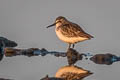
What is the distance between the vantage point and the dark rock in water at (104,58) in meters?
18.0

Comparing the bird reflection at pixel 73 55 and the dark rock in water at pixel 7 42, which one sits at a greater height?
the dark rock in water at pixel 7 42

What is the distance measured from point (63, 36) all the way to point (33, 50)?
175 centimetres

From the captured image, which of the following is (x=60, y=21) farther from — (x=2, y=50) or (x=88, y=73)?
(x=88, y=73)

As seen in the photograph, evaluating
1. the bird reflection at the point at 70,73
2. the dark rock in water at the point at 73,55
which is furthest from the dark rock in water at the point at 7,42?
the bird reflection at the point at 70,73

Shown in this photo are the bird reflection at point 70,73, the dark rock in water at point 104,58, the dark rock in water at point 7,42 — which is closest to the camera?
Answer: the bird reflection at point 70,73

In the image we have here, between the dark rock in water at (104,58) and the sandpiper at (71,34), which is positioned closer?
the dark rock in water at (104,58)

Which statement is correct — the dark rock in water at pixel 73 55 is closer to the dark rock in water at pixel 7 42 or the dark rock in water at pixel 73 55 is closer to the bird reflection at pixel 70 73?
the bird reflection at pixel 70 73

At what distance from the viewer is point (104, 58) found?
1823 centimetres

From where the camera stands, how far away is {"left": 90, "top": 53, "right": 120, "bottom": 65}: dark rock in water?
17984 mm

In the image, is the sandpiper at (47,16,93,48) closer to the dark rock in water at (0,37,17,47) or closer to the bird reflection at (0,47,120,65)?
the bird reflection at (0,47,120,65)

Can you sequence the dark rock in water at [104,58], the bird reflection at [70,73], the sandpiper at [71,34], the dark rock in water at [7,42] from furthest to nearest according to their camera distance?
1. the dark rock in water at [7,42]
2. the sandpiper at [71,34]
3. the dark rock in water at [104,58]
4. the bird reflection at [70,73]

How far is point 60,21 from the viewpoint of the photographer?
19.8 meters

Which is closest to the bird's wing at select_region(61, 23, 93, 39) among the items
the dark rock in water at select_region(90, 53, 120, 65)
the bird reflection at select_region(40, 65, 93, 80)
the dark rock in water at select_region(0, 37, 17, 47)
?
the dark rock in water at select_region(90, 53, 120, 65)

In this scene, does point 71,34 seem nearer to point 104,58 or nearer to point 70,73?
point 104,58
